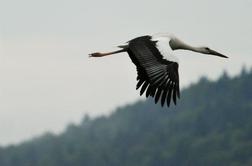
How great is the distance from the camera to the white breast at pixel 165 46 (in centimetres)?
1648

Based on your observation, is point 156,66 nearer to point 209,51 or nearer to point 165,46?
point 165,46

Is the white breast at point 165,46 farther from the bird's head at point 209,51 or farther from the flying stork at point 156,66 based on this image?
the bird's head at point 209,51

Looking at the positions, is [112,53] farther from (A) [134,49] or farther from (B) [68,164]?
(B) [68,164]

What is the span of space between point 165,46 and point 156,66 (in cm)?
84

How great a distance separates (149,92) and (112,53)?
2.99 meters

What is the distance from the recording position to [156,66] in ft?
53.4

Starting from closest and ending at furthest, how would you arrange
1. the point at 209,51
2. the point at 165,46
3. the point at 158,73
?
the point at 158,73 < the point at 165,46 < the point at 209,51

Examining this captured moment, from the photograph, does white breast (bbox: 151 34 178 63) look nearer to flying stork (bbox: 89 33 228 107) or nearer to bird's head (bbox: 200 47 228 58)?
flying stork (bbox: 89 33 228 107)

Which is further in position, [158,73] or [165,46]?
[165,46]

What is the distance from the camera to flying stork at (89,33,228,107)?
16.2m

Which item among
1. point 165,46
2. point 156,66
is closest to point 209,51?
point 165,46

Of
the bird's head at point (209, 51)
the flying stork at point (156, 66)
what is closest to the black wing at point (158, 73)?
the flying stork at point (156, 66)

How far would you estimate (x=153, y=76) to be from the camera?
1612 centimetres

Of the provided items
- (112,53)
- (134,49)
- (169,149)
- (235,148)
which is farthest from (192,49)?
(169,149)
